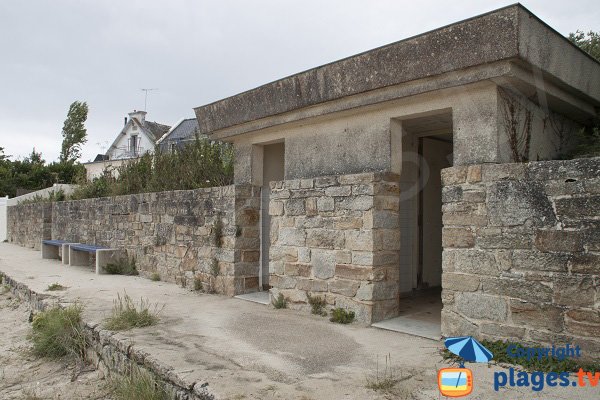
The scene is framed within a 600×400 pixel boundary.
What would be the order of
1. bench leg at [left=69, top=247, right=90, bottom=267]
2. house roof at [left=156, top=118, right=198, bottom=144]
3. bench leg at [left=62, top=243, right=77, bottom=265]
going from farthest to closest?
house roof at [left=156, top=118, right=198, bottom=144]
bench leg at [left=62, top=243, right=77, bottom=265]
bench leg at [left=69, top=247, right=90, bottom=267]

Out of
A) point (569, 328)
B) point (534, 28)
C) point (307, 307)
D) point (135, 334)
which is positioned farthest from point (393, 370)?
point (534, 28)

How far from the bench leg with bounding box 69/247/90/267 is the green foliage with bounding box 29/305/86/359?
5.80m

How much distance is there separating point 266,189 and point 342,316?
2.56 m

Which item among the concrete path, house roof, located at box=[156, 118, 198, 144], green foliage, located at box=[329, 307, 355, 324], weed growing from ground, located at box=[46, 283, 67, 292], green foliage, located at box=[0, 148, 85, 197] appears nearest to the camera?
the concrete path

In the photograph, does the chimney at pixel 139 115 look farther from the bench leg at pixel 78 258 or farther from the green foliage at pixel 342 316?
the green foliage at pixel 342 316

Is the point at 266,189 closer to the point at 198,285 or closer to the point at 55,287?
the point at 198,285

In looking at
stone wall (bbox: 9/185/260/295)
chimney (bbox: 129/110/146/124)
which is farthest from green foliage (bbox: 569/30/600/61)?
chimney (bbox: 129/110/146/124)

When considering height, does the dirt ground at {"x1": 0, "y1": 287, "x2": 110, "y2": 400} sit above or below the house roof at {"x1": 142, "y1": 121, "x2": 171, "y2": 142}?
below

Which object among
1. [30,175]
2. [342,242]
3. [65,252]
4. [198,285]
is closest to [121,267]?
[198,285]

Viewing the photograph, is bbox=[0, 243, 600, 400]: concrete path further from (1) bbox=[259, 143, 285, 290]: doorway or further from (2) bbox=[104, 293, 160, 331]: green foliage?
(1) bbox=[259, 143, 285, 290]: doorway

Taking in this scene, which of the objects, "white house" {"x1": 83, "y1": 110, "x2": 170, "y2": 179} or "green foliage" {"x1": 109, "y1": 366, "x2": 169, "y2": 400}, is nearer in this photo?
"green foliage" {"x1": 109, "y1": 366, "x2": 169, "y2": 400}

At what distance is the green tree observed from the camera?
3806cm

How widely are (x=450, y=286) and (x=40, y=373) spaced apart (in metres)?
4.05

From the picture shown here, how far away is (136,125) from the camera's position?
3581 cm
